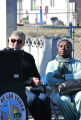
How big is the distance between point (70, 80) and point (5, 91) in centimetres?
115

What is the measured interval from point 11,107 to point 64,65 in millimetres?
1298

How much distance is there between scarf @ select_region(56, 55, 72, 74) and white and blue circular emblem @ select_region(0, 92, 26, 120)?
112cm

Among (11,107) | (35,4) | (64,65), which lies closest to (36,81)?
(11,107)

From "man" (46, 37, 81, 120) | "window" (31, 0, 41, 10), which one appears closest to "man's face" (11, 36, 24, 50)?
"man" (46, 37, 81, 120)

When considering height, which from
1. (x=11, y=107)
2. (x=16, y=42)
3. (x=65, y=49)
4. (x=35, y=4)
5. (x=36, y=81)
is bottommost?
(x=11, y=107)

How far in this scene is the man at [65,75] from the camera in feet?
18.9

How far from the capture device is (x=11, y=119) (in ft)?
16.6

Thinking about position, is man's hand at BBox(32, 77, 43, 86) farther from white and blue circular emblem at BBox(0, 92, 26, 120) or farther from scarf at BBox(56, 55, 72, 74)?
scarf at BBox(56, 55, 72, 74)

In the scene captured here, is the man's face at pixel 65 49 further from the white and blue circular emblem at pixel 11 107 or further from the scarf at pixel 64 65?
the white and blue circular emblem at pixel 11 107

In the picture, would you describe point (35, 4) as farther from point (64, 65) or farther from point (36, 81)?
point (36, 81)

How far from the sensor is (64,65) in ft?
20.0

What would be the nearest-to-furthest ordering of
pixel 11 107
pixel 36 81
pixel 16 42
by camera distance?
1. pixel 11 107
2. pixel 36 81
3. pixel 16 42

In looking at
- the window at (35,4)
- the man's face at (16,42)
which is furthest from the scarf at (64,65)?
the window at (35,4)

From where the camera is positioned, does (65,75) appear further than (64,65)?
No
